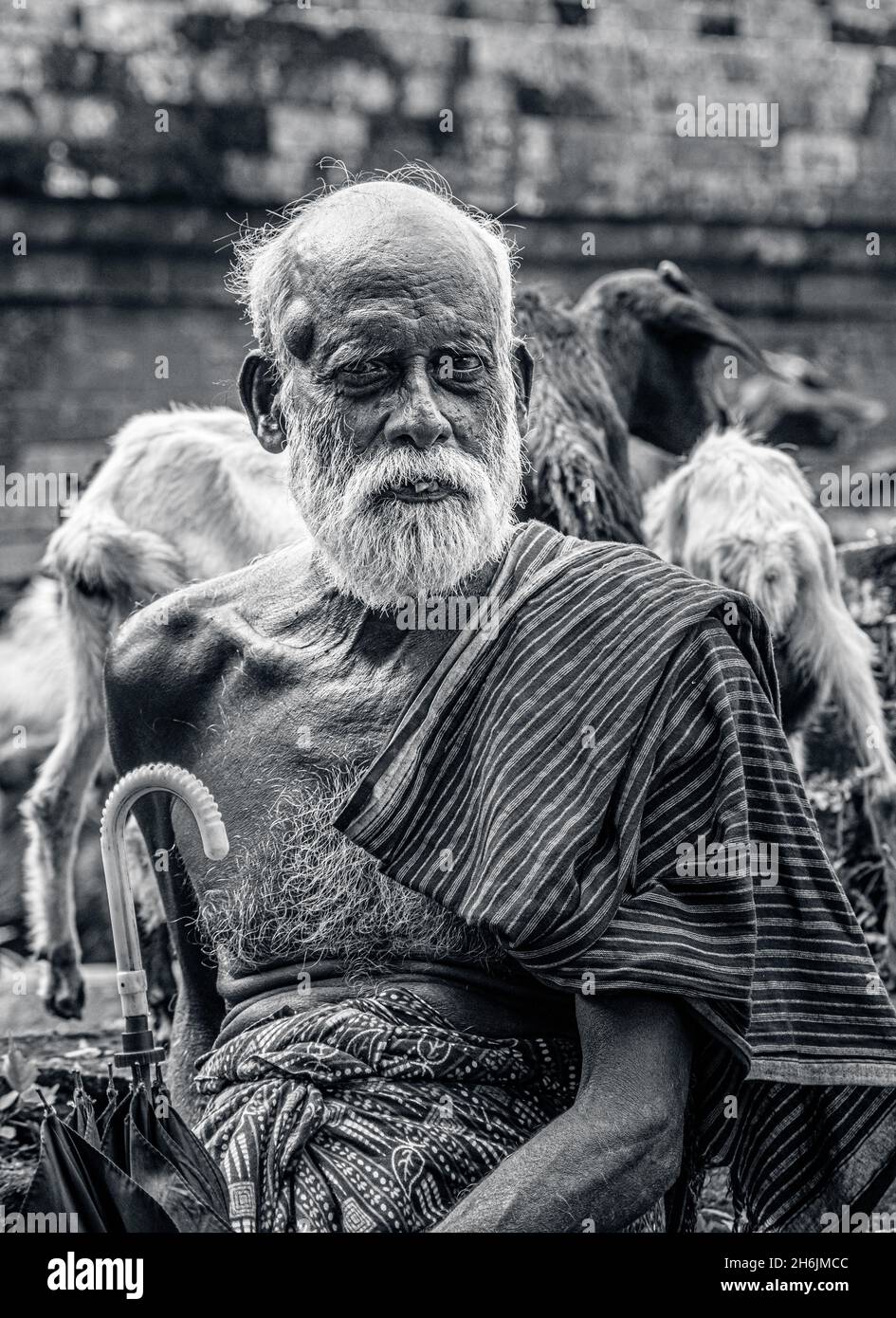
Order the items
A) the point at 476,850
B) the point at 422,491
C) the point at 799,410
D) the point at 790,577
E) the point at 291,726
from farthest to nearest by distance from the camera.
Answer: the point at 799,410 < the point at 790,577 < the point at 291,726 < the point at 422,491 < the point at 476,850

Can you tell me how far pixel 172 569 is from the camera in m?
4.32

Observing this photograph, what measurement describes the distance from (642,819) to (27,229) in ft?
16.2

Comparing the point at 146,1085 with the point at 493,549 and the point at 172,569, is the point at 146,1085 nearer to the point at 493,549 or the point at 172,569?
the point at 493,549

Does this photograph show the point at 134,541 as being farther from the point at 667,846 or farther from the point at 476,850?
the point at 667,846

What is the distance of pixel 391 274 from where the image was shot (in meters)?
2.66

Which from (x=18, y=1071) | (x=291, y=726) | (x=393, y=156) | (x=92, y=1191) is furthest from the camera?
(x=393, y=156)

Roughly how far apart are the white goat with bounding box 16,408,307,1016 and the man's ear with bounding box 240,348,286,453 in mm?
1151

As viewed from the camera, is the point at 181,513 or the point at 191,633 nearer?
the point at 191,633

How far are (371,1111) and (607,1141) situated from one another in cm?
35

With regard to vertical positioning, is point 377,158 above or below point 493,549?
above

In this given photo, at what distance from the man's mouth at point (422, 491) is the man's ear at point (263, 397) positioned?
0.32 meters

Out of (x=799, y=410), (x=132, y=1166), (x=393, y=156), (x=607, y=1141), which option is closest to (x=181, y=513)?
(x=132, y=1166)
